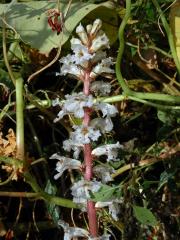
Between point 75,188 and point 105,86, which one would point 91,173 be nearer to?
point 75,188

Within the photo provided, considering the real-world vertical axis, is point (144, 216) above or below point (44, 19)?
below

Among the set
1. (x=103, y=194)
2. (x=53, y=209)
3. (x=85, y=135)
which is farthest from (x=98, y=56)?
(x=53, y=209)

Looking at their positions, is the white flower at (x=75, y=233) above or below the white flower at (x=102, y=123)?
below

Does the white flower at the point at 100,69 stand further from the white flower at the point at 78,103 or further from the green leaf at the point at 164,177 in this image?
the green leaf at the point at 164,177

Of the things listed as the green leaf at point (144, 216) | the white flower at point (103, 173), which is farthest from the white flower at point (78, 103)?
the green leaf at point (144, 216)

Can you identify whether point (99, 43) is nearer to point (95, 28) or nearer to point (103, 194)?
point (95, 28)

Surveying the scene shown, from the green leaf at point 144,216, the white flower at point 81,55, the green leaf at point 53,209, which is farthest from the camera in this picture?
the green leaf at point 53,209

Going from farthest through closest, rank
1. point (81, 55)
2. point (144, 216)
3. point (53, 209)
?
point (53, 209)
point (144, 216)
point (81, 55)
